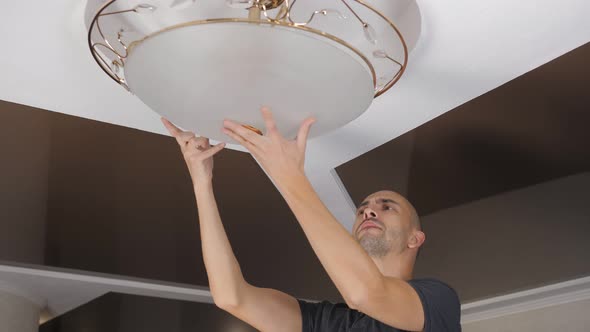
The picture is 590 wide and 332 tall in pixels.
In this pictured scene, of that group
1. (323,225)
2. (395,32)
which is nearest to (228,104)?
(323,225)

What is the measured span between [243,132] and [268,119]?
0.26 feet

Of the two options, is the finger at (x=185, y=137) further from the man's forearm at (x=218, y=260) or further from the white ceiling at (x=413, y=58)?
the white ceiling at (x=413, y=58)

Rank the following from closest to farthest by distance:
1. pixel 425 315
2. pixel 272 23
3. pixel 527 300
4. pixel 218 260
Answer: pixel 272 23, pixel 425 315, pixel 218 260, pixel 527 300

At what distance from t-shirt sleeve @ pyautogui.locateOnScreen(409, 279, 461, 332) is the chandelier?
18.2 inches

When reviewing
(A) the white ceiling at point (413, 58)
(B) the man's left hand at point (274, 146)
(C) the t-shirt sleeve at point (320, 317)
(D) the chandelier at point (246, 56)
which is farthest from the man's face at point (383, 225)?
(B) the man's left hand at point (274, 146)

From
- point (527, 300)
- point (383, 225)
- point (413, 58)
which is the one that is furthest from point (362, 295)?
point (527, 300)

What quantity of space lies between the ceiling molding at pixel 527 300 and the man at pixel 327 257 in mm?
2111

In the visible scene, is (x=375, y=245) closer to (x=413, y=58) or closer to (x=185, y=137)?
(x=413, y=58)

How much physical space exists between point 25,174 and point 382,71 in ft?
6.03

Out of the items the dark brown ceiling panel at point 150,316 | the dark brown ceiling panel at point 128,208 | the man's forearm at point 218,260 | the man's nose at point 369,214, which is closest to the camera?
the man's forearm at point 218,260

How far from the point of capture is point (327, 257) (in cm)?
153

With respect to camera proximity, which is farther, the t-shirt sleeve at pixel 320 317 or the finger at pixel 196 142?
the t-shirt sleeve at pixel 320 317

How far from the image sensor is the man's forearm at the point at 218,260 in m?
1.95

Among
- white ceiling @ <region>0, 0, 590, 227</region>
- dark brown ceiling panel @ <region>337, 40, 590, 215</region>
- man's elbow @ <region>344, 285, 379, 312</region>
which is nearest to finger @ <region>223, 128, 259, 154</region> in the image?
man's elbow @ <region>344, 285, 379, 312</region>
